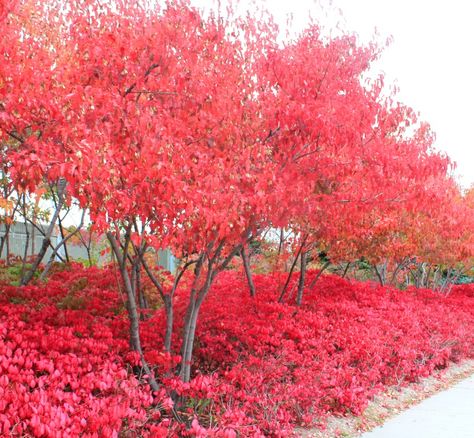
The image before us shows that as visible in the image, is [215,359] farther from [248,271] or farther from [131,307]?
[248,271]

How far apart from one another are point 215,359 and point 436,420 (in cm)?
304

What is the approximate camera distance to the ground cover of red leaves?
4984 millimetres

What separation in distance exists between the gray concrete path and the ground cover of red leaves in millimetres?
570

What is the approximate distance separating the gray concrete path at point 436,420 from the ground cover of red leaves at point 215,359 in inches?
22.4

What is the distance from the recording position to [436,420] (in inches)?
308

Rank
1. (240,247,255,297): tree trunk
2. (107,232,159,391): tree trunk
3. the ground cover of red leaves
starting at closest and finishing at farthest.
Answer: the ground cover of red leaves, (107,232,159,391): tree trunk, (240,247,255,297): tree trunk

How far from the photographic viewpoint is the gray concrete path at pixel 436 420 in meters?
7.10

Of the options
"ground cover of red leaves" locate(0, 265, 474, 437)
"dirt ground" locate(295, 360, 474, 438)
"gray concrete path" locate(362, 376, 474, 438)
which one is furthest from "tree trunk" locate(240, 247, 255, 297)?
"gray concrete path" locate(362, 376, 474, 438)

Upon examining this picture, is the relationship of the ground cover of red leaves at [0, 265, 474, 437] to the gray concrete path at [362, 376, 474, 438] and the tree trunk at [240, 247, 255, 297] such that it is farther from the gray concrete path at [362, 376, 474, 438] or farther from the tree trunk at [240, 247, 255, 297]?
the gray concrete path at [362, 376, 474, 438]

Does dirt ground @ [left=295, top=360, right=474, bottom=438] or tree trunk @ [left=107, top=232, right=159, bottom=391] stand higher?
tree trunk @ [left=107, top=232, right=159, bottom=391]

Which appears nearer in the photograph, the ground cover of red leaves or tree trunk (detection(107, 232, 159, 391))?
the ground cover of red leaves

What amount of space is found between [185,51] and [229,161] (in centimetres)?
122

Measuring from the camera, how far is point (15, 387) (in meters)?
4.98

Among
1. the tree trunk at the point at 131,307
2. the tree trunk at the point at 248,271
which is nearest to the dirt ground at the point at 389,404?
the tree trunk at the point at 131,307
